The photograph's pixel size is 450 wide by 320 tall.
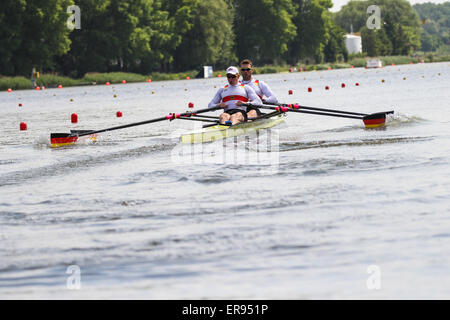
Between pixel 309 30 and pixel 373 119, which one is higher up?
pixel 309 30

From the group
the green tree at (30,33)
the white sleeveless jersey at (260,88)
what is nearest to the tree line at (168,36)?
the green tree at (30,33)

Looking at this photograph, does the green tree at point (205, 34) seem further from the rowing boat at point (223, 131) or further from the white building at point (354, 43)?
the rowing boat at point (223, 131)

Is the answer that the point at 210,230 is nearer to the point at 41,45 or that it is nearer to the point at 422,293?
the point at 422,293

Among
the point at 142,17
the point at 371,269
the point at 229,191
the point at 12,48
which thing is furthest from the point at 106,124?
the point at 142,17

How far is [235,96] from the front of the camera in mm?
16422

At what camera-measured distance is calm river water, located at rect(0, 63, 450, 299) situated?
19.5 ft

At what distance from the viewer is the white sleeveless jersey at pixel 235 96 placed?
16.4m

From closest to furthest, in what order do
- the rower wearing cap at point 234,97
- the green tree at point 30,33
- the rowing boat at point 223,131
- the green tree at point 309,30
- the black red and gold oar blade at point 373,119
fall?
1. the rowing boat at point 223,131
2. the rower wearing cap at point 234,97
3. the black red and gold oar blade at point 373,119
4. the green tree at point 30,33
5. the green tree at point 309,30

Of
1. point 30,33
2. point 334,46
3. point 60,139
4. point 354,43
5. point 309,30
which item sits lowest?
point 60,139

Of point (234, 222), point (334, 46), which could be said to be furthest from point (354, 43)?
point (234, 222)

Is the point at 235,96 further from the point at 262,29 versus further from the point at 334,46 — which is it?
the point at 334,46

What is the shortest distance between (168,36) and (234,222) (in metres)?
83.9

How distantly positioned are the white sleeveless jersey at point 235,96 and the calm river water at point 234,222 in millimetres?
2330
